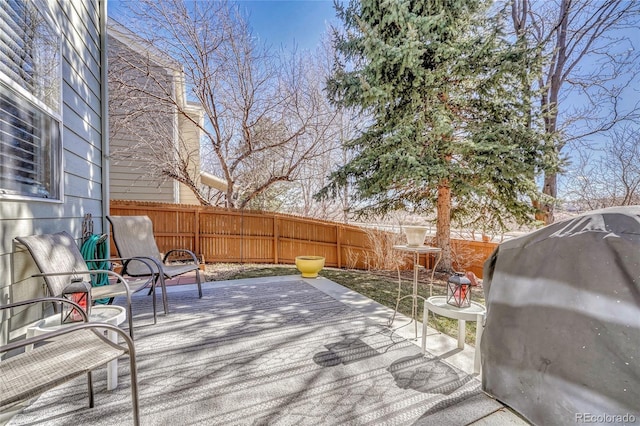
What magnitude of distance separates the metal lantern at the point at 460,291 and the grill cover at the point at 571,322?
2.90 ft

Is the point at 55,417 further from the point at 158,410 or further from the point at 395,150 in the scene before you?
the point at 395,150

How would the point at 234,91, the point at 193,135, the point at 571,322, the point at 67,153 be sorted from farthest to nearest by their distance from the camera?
the point at 193,135
the point at 234,91
the point at 67,153
the point at 571,322

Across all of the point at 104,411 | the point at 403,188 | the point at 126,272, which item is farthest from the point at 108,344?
the point at 403,188

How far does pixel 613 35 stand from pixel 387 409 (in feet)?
31.1

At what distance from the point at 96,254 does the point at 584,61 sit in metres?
10.8

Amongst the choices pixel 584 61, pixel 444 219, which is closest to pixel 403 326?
pixel 444 219

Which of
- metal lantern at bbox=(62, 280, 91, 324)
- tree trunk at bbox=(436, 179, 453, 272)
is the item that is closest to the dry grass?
tree trunk at bbox=(436, 179, 453, 272)

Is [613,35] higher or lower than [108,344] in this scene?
higher

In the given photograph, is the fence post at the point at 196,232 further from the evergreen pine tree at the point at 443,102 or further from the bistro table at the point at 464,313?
the bistro table at the point at 464,313

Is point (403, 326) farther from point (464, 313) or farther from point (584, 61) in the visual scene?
point (584, 61)

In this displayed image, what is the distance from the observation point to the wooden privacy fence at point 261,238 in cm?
687

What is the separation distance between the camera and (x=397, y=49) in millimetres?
4676

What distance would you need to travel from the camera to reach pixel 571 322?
3.84 feet

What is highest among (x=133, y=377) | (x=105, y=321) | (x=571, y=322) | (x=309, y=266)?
(x=571, y=322)
